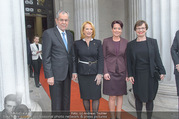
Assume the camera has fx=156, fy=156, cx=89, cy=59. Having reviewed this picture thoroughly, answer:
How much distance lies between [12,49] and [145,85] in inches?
90.1

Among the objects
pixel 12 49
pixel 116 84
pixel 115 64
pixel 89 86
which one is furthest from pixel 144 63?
pixel 12 49

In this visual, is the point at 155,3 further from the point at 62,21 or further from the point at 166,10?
the point at 62,21

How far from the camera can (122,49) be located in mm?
2816

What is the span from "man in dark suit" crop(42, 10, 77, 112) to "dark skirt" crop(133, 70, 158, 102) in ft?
3.92

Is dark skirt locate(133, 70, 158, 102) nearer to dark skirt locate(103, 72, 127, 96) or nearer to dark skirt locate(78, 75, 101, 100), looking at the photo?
dark skirt locate(103, 72, 127, 96)

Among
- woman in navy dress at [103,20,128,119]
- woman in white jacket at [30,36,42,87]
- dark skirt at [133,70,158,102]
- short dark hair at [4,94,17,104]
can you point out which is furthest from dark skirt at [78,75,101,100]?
woman in white jacket at [30,36,42,87]

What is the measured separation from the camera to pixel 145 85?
2.66 meters

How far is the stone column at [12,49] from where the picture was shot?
2430mm

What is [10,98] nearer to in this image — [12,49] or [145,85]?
[12,49]

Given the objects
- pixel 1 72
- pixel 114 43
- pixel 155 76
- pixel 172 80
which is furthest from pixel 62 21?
pixel 172 80

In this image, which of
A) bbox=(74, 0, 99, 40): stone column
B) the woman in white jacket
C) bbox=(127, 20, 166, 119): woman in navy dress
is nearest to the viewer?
bbox=(127, 20, 166, 119): woman in navy dress

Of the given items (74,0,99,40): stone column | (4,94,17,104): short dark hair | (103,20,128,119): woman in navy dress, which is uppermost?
(74,0,99,40): stone column

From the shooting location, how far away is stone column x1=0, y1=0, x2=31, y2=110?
243 cm

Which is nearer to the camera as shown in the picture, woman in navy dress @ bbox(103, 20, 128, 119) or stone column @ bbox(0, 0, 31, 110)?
stone column @ bbox(0, 0, 31, 110)
